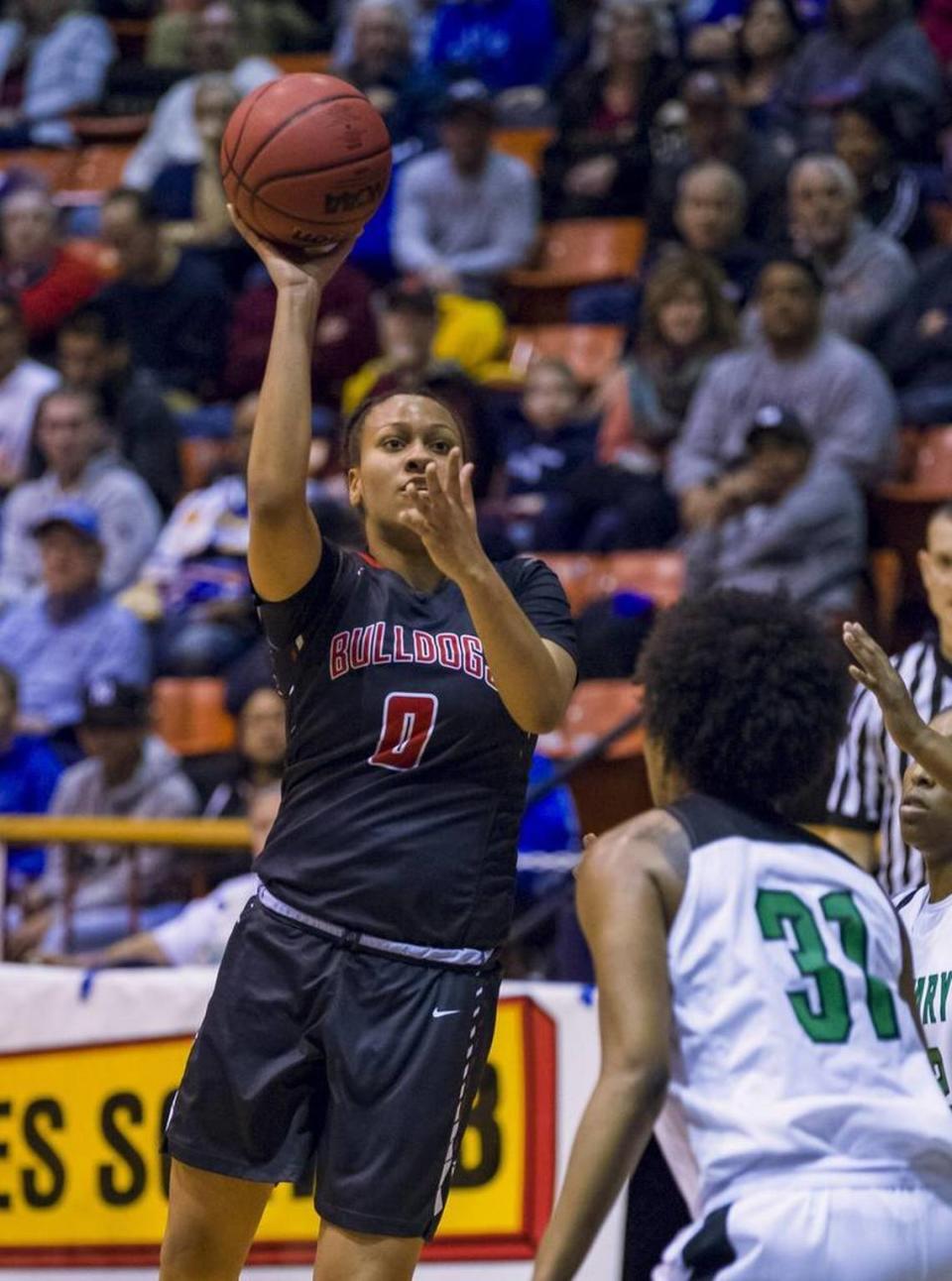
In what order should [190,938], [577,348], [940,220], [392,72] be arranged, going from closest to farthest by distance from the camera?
[190,938] < [940,220] < [577,348] < [392,72]

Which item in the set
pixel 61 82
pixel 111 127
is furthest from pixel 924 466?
pixel 61 82

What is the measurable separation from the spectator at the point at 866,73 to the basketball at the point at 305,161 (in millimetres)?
5974

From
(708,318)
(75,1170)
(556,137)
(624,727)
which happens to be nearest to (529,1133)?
(75,1170)

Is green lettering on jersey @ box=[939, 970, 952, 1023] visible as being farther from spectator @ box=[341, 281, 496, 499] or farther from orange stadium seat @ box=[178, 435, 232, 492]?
orange stadium seat @ box=[178, 435, 232, 492]

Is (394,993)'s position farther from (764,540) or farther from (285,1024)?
(764,540)

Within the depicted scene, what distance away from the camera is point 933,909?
3834mm

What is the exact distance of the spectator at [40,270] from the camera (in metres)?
10.6

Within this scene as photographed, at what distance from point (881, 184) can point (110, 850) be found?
4.35 m

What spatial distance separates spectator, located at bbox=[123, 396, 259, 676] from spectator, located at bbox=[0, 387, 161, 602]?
0.12m

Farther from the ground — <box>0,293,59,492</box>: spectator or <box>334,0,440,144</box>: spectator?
<box>334,0,440,144</box>: spectator

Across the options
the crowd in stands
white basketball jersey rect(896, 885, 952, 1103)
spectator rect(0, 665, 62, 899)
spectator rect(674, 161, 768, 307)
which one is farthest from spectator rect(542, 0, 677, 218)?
white basketball jersey rect(896, 885, 952, 1103)

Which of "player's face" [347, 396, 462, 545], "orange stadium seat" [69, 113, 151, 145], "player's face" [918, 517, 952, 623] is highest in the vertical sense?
"player's face" [347, 396, 462, 545]

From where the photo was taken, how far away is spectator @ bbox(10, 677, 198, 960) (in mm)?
6840

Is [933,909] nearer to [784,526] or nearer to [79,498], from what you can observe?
[784,526]
